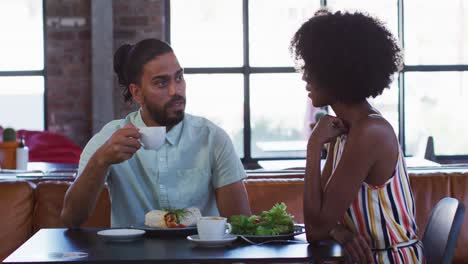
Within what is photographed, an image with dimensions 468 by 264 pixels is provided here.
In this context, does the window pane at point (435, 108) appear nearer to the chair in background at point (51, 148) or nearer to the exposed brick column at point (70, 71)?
the exposed brick column at point (70, 71)

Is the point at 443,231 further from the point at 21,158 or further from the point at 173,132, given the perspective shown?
the point at 21,158

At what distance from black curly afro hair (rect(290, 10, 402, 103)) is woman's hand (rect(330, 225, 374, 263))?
0.39 meters

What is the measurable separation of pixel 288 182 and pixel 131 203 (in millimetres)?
892

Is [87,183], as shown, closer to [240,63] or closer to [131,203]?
[131,203]

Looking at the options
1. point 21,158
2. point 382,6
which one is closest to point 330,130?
point 21,158

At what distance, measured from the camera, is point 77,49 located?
7.04m

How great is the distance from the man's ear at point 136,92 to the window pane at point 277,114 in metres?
4.48

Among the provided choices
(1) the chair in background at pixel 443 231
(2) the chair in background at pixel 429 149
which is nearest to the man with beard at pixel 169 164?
(1) the chair in background at pixel 443 231

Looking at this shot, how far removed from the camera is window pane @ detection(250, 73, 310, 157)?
23.7ft

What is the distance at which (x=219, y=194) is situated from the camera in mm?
2609

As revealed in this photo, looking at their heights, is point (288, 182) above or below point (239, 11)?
below

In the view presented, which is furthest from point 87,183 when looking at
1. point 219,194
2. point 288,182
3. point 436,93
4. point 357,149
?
point 436,93

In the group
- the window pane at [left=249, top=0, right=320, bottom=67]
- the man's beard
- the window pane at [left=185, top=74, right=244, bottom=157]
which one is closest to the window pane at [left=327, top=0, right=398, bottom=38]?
the window pane at [left=249, top=0, right=320, bottom=67]

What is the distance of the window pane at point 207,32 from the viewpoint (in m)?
7.20
